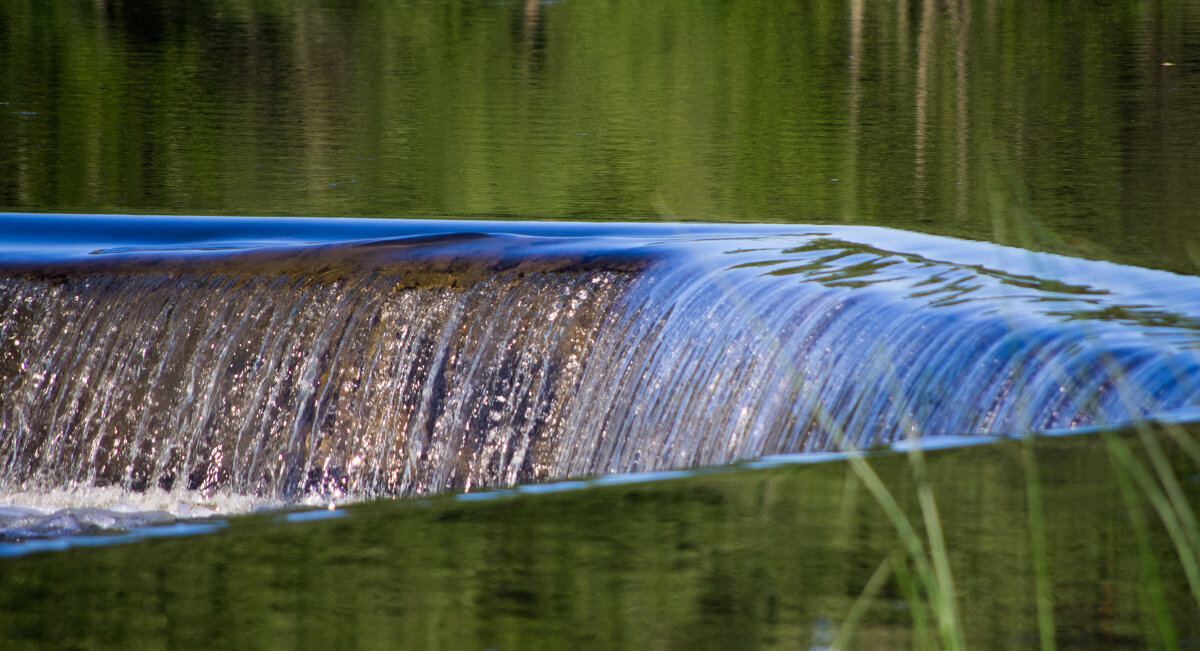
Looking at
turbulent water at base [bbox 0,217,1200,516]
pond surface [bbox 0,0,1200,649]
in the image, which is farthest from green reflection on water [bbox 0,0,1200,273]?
turbulent water at base [bbox 0,217,1200,516]

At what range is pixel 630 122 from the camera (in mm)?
15156

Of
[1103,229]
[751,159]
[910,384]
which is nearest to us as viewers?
[910,384]

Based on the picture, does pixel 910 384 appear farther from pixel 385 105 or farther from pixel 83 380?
pixel 385 105

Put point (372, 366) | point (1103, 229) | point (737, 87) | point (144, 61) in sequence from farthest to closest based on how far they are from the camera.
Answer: point (144, 61), point (737, 87), point (1103, 229), point (372, 366)

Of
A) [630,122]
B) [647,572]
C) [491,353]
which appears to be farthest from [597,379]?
[630,122]

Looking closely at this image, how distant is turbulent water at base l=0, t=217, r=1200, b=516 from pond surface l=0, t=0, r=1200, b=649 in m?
0.02

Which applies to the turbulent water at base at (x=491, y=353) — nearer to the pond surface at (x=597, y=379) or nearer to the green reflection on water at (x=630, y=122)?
the pond surface at (x=597, y=379)

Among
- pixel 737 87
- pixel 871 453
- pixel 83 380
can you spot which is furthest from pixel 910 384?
pixel 737 87

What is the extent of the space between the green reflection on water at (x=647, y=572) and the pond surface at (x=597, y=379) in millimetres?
14

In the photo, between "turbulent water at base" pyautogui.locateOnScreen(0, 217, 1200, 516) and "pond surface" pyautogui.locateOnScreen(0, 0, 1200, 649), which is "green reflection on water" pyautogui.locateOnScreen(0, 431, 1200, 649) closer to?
"pond surface" pyautogui.locateOnScreen(0, 0, 1200, 649)

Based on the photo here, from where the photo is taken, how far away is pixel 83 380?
22.0ft

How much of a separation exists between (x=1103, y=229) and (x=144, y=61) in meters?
14.7

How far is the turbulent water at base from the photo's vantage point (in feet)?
18.2

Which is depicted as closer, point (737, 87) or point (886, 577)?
point (886, 577)
